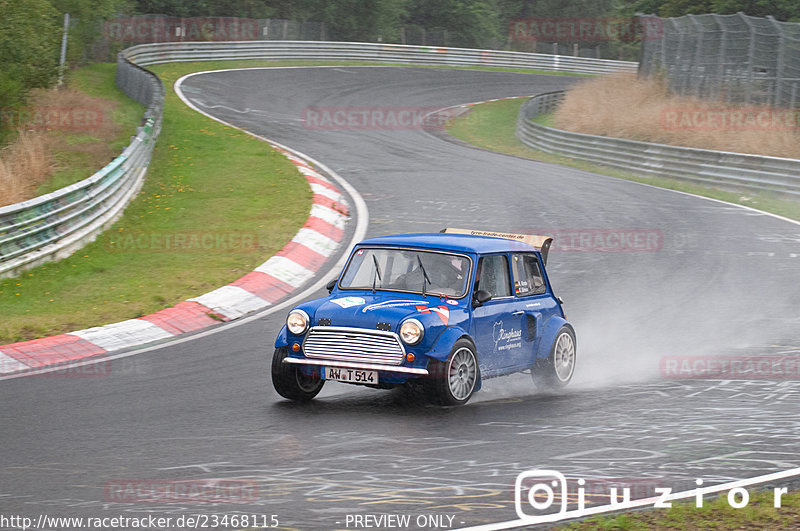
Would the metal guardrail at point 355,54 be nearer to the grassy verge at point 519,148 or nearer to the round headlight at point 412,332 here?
the grassy verge at point 519,148

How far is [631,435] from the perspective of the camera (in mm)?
7457

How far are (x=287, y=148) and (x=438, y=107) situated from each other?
45.1 feet

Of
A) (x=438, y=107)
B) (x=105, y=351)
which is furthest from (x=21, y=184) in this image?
(x=438, y=107)

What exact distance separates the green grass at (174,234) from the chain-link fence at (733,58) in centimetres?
1465

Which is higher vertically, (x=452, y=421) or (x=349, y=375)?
(x=349, y=375)

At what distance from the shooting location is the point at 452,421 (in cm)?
784

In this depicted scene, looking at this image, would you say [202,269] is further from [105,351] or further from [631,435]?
[631,435]
